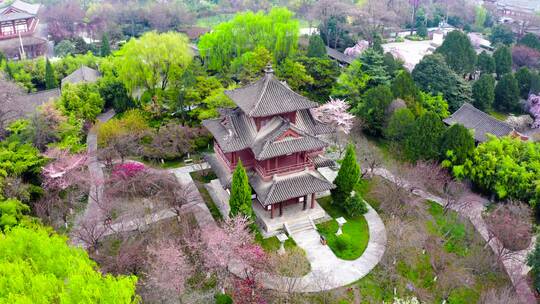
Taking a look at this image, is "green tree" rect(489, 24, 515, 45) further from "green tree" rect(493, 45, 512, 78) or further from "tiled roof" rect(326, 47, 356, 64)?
"tiled roof" rect(326, 47, 356, 64)

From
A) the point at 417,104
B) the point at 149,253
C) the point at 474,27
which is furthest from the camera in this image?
the point at 474,27

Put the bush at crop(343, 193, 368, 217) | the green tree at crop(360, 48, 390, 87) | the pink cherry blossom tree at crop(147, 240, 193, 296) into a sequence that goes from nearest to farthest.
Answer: the pink cherry blossom tree at crop(147, 240, 193, 296)
the bush at crop(343, 193, 368, 217)
the green tree at crop(360, 48, 390, 87)

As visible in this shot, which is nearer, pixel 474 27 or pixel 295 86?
pixel 295 86

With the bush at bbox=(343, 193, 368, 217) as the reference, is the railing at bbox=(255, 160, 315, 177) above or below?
above

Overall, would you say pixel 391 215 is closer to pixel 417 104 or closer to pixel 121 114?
pixel 417 104

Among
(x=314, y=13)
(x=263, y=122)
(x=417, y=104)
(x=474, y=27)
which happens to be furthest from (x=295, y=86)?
(x=474, y=27)

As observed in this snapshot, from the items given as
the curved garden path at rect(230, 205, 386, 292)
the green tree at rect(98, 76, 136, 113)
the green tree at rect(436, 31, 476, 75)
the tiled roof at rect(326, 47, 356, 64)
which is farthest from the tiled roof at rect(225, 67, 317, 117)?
the tiled roof at rect(326, 47, 356, 64)

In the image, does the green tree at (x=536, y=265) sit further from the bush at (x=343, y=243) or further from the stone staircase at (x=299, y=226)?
the stone staircase at (x=299, y=226)
